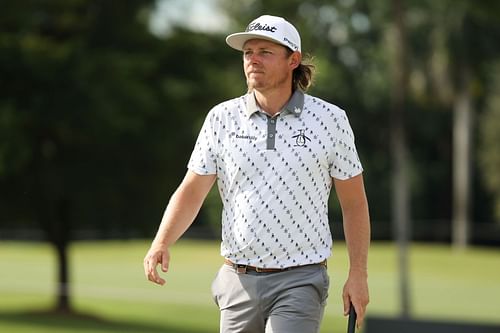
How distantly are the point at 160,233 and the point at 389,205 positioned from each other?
153ft

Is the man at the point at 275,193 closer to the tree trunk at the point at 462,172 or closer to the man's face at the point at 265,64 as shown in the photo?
the man's face at the point at 265,64

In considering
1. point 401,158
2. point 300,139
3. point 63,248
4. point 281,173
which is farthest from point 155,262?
point 401,158

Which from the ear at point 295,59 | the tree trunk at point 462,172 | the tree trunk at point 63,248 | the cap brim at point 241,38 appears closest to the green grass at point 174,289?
the tree trunk at point 63,248

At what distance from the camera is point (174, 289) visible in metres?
27.9

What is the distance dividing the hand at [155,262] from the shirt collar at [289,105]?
2.02 ft

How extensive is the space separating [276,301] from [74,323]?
574 inches

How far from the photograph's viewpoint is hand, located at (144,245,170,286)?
191 inches

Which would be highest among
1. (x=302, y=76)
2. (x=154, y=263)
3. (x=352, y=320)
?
(x=302, y=76)

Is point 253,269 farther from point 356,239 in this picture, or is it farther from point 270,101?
point 270,101

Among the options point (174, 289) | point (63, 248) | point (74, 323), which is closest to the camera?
point (74, 323)

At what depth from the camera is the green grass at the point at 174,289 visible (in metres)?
20.0

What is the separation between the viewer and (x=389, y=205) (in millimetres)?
51312

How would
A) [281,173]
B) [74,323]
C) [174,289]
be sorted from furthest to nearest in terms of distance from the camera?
[174,289]
[74,323]
[281,173]

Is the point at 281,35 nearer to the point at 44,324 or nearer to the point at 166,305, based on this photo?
the point at 44,324
